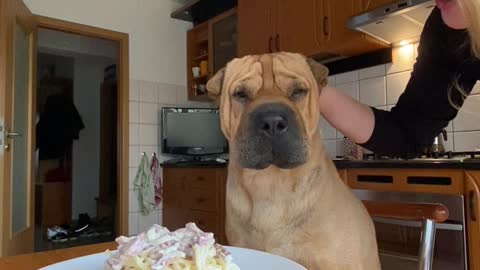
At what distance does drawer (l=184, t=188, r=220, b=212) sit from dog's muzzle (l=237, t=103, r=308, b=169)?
6.43ft

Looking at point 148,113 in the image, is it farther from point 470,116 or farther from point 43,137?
point 470,116

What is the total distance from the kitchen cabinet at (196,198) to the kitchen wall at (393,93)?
2.60ft

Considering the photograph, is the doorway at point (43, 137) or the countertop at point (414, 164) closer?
the countertop at point (414, 164)

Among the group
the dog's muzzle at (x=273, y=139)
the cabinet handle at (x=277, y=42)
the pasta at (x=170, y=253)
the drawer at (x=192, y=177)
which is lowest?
the drawer at (x=192, y=177)

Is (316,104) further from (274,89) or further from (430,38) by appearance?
(430,38)

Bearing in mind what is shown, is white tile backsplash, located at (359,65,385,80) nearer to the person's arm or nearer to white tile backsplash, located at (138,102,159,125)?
the person's arm

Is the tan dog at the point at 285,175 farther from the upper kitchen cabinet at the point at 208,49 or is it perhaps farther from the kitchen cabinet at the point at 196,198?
the upper kitchen cabinet at the point at 208,49

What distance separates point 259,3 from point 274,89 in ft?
6.82

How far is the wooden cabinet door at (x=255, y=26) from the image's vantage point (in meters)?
2.73

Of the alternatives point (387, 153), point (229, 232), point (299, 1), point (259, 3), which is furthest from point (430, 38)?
point (259, 3)

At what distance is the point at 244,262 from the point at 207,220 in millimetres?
2402

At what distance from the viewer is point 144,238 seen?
42cm

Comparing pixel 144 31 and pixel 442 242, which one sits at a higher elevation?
pixel 144 31

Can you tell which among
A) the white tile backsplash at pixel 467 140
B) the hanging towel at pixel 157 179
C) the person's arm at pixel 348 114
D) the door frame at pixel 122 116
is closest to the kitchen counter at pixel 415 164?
the white tile backsplash at pixel 467 140
